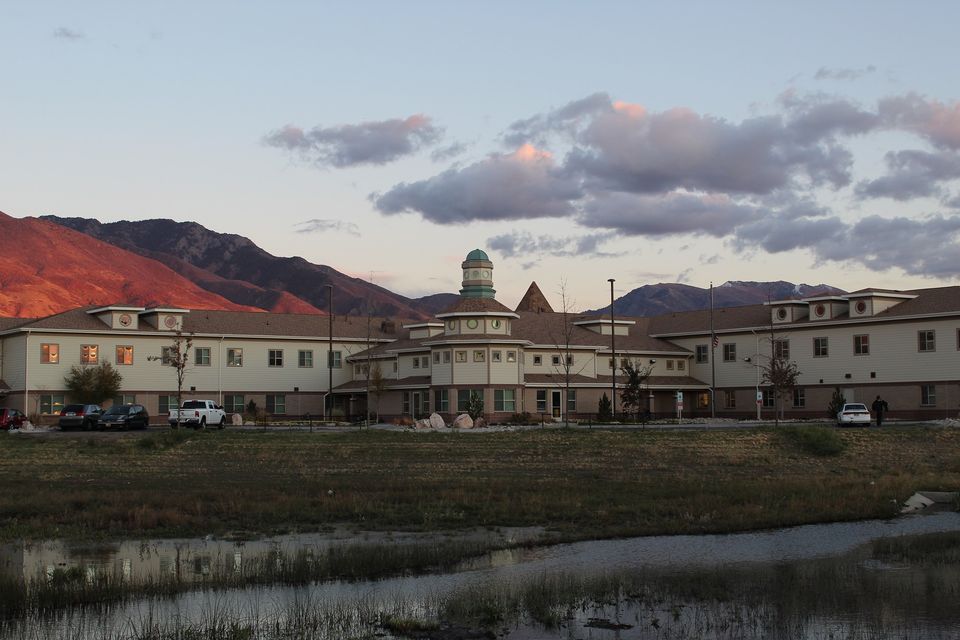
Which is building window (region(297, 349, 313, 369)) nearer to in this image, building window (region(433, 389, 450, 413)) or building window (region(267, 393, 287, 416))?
building window (region(267, 393, 287, 416))

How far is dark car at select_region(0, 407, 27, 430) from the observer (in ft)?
212

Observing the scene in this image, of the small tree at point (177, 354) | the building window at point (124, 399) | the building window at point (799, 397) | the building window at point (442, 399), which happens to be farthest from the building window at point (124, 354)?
the building window at point (799, 397)

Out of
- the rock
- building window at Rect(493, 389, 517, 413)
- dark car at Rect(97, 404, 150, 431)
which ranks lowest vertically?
the rock

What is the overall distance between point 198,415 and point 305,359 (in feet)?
66.6

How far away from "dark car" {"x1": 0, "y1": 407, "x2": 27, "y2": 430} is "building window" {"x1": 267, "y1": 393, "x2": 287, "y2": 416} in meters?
21.8

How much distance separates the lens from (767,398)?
266 ft

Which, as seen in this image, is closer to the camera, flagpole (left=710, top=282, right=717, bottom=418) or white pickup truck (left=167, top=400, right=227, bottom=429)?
white pickup truck (left=167, top=400, right=227, bottom=429)

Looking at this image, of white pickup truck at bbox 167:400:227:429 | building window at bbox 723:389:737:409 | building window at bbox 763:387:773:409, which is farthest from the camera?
building window at bbox 723:389:737:409

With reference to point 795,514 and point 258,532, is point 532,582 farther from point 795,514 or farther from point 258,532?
point 795,514

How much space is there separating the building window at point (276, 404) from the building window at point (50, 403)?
50.3 feet

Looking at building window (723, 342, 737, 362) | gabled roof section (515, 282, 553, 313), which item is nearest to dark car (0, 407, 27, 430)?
building window (723, 342, 737, 362)

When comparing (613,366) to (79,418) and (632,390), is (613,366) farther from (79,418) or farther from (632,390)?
(79,418)

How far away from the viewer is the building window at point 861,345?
244ft

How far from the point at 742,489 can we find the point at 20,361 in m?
57.7
